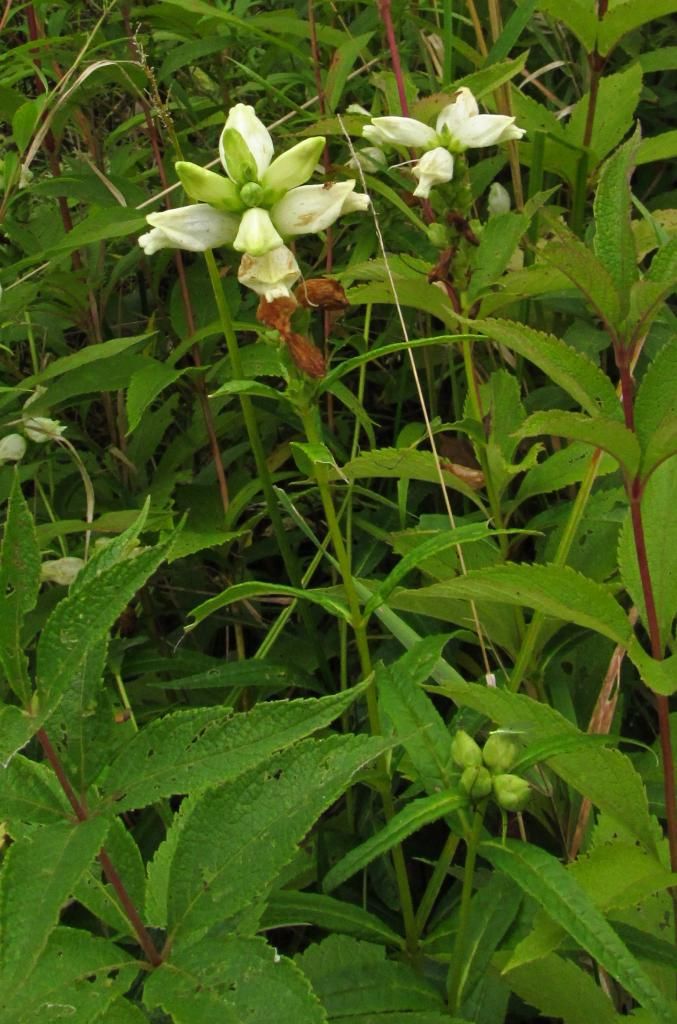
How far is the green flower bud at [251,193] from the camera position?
84cm

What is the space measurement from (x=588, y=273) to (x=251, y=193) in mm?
301

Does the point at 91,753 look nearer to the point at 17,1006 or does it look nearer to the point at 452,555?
the point at 17,1006

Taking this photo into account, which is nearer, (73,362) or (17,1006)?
(17,1006)

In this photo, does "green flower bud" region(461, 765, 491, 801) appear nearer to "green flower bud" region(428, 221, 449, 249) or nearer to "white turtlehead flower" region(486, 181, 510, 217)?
"green flower bud" region(428, 221, 449, 249)

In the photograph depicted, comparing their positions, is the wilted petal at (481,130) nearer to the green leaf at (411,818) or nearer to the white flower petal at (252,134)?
the white flower petal at (252,134)

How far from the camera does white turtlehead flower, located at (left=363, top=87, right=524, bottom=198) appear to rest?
114 cm

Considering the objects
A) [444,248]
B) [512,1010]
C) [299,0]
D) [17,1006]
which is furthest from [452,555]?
[299,0]

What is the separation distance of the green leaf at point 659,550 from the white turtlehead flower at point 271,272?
0.33 meters

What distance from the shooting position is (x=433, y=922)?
104cm

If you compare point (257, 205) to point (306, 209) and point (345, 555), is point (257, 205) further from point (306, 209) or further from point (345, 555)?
point (345, 555)

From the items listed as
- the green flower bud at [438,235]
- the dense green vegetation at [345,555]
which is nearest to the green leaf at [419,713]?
the dense green vegetation at [345,555]

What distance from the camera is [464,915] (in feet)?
2.68

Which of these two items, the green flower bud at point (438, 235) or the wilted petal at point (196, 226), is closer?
the wilted petal at point (196, 226)

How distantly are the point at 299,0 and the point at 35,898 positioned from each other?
1700mm
